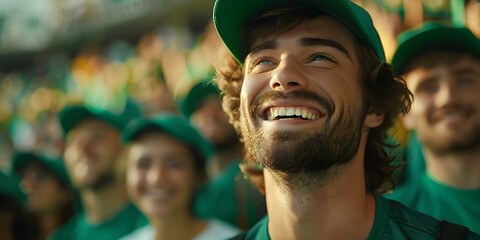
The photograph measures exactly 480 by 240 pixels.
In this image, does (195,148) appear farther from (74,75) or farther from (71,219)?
(74,75)

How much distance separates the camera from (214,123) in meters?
4.89

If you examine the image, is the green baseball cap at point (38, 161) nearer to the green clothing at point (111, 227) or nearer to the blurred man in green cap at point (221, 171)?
the green clothing at point (111, 227)

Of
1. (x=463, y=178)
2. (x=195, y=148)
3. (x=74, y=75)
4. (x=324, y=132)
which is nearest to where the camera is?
(x=324, y=132)

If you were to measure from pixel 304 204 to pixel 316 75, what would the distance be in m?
0.46

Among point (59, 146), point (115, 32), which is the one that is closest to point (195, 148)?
point (59, 146)

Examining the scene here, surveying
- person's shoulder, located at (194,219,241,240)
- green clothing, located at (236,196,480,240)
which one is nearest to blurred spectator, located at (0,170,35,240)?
person's shoulder, located at (194,219,241,240)

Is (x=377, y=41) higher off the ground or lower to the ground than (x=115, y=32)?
higher

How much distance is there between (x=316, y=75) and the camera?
7.14 feet

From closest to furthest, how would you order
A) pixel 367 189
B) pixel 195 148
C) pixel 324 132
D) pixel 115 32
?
pixel 324 132 < pixel 367 189 < pixel 195 148 < pixel 115 32

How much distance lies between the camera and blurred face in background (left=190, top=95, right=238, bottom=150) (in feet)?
15.8

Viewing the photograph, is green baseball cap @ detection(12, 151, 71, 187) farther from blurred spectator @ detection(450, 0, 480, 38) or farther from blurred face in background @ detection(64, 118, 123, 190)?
blurred spectator @ detection(450, 0, 480, 38)

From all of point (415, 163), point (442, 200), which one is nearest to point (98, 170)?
point (415, 163)

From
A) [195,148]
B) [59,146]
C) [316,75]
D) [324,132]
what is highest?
[316,75]

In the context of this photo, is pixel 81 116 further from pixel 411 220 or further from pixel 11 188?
pixel 411 220
